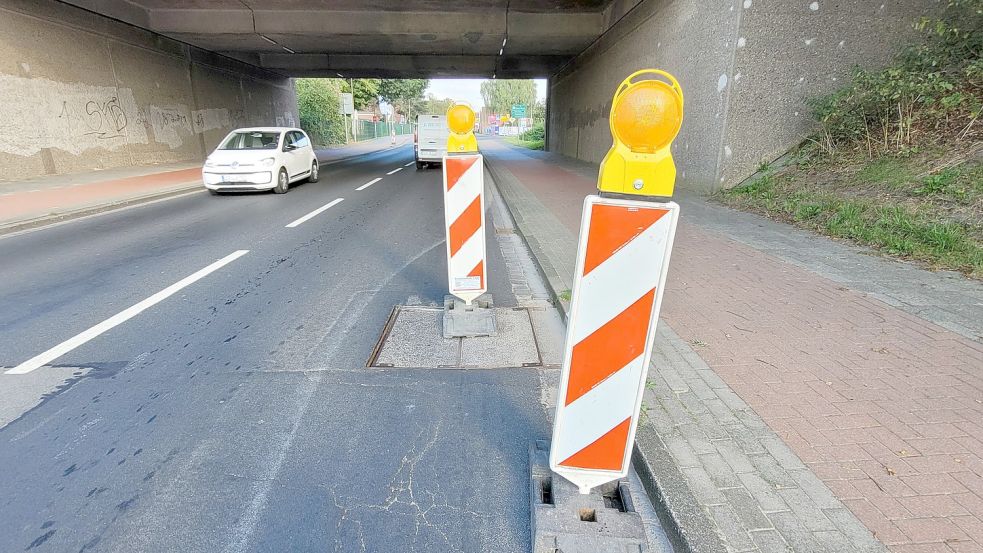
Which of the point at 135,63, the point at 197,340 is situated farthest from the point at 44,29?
the point at 197,340

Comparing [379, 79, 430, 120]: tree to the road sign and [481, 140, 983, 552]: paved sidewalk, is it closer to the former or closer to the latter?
[481, 140, 983, 552]: paved sidewalk

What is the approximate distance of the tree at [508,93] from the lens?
341 ft

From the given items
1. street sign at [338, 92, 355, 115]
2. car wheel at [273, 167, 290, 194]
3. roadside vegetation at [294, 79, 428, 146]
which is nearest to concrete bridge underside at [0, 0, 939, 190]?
car wheel at [273, 167, 290, 194]

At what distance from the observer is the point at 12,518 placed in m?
→ 2.18

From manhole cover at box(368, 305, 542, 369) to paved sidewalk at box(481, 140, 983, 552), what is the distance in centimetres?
94

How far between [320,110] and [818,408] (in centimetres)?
4568

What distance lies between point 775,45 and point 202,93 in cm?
2242

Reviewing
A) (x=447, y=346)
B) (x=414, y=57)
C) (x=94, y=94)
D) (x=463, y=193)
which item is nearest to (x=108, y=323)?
(x=447, y=346)

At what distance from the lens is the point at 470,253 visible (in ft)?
13.9

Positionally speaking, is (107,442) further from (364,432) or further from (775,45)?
(775,45)

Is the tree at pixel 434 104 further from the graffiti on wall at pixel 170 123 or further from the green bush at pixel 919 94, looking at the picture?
the green bush at pixel 919 94

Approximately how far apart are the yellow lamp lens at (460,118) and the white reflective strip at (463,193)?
0.97 ft

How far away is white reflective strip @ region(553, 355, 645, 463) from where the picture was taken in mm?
2004

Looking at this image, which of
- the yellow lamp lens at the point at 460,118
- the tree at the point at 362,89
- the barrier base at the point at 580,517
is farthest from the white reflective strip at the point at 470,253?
the tree at the point at 362,89
